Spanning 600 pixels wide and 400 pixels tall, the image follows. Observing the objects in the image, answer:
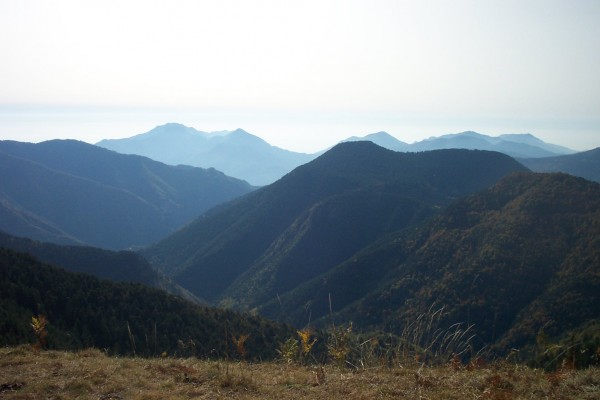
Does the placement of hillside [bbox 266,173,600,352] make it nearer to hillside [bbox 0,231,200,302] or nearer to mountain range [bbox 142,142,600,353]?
mountain range [bbox 142,142,600,353]

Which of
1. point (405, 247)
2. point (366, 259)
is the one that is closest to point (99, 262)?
point (366, 259)

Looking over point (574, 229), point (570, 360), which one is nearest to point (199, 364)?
point (570, 360)

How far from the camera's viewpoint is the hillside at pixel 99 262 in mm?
70250

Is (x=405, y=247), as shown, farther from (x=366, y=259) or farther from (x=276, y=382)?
(x=276, y=382)

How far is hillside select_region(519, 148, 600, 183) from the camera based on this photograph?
167 metres

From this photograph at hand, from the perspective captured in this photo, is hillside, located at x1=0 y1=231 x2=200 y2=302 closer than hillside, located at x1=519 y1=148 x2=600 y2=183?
Yes

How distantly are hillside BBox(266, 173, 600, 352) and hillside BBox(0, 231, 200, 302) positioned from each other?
2124 cm

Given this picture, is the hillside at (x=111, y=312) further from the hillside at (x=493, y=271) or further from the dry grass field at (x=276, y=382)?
the dry grass field at (x=276, y=382)

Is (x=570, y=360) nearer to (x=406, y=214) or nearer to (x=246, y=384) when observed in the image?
(x=246, y=384)

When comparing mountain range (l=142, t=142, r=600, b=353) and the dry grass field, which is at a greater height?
the dry grass field

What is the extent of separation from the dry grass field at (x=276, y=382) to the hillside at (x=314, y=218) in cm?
8246

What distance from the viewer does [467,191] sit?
386ft

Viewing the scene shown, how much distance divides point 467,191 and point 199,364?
12091 centimetres

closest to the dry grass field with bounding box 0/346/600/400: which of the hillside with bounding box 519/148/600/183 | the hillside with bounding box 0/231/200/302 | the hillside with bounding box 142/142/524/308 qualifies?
the hillside with bounding box 0/231/200/302
